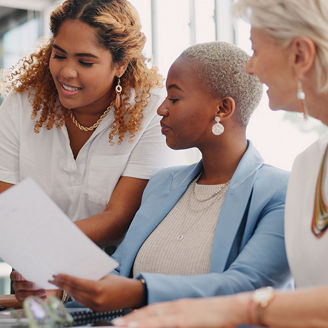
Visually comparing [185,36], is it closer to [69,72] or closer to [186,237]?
[69,72]

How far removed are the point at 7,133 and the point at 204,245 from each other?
1.01 meters

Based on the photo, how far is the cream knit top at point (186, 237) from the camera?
5.89ft

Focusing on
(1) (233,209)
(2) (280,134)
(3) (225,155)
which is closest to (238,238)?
(1) (233,209)

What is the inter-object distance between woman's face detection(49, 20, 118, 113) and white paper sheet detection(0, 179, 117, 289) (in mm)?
840

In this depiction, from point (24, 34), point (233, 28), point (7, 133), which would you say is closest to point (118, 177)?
point (7, 133)

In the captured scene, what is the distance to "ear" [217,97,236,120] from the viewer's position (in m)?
1.92

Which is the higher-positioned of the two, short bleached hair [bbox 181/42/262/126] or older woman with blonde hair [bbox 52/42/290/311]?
short bleached hair [bbox 181/42/262/126]

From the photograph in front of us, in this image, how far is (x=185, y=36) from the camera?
384 cm

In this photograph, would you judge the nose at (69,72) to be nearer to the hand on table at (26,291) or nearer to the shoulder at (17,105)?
the shoulder at (17,105)

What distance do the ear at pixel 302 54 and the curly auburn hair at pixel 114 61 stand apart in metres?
0.95

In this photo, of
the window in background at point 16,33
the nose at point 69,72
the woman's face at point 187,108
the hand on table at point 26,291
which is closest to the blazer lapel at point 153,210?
the woman's face at point 187,108

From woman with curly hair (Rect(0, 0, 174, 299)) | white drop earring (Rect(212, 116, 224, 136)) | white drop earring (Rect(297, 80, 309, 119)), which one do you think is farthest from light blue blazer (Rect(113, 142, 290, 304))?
white drop earring (Rect(297, 80, 309, 119))

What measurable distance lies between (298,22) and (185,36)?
2.48m

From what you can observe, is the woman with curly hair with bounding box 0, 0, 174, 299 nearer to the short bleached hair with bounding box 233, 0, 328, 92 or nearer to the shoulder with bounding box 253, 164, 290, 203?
the shoulder with bounding box 253, 164, 290, 203
